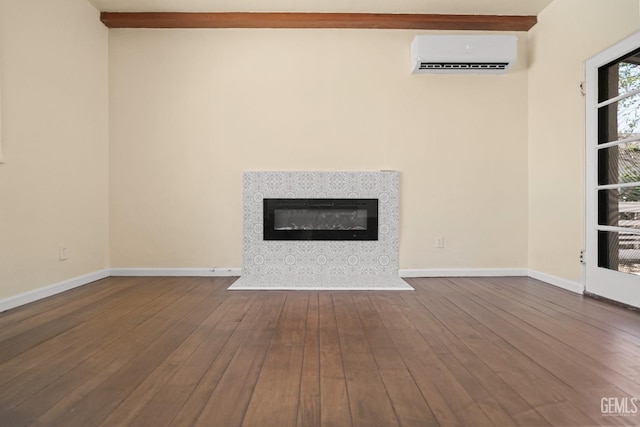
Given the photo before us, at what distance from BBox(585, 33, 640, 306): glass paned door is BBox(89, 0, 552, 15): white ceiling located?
1076 mm

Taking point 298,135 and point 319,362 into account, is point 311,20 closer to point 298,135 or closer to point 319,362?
point 298,135

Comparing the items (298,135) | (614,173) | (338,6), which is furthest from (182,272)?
(614,173)

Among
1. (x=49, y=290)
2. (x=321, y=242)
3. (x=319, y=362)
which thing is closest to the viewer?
(x=319, y=362)

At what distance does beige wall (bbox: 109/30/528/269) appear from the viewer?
3686mm

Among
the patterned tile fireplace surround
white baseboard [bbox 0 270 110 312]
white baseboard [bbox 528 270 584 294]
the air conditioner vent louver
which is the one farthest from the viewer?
the patterned tile fireplace surround

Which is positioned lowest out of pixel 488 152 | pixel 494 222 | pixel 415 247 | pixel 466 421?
pixel 466 421

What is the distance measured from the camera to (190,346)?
→ 71.6 inches

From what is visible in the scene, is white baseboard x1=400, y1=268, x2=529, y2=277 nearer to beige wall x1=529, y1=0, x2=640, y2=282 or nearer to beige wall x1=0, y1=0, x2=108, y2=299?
beige wall x1=529, y1=0, x2=640, y2=282

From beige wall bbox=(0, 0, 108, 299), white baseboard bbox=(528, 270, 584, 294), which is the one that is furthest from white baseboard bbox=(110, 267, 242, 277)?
white baseboard bbox=(528, 270, 584, 294)

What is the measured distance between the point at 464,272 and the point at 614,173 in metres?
1.58

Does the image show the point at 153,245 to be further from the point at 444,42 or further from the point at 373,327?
the point at 444,42

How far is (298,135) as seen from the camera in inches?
146

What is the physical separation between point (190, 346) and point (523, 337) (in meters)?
1.85

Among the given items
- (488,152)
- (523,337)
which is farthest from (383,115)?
(523,337)
